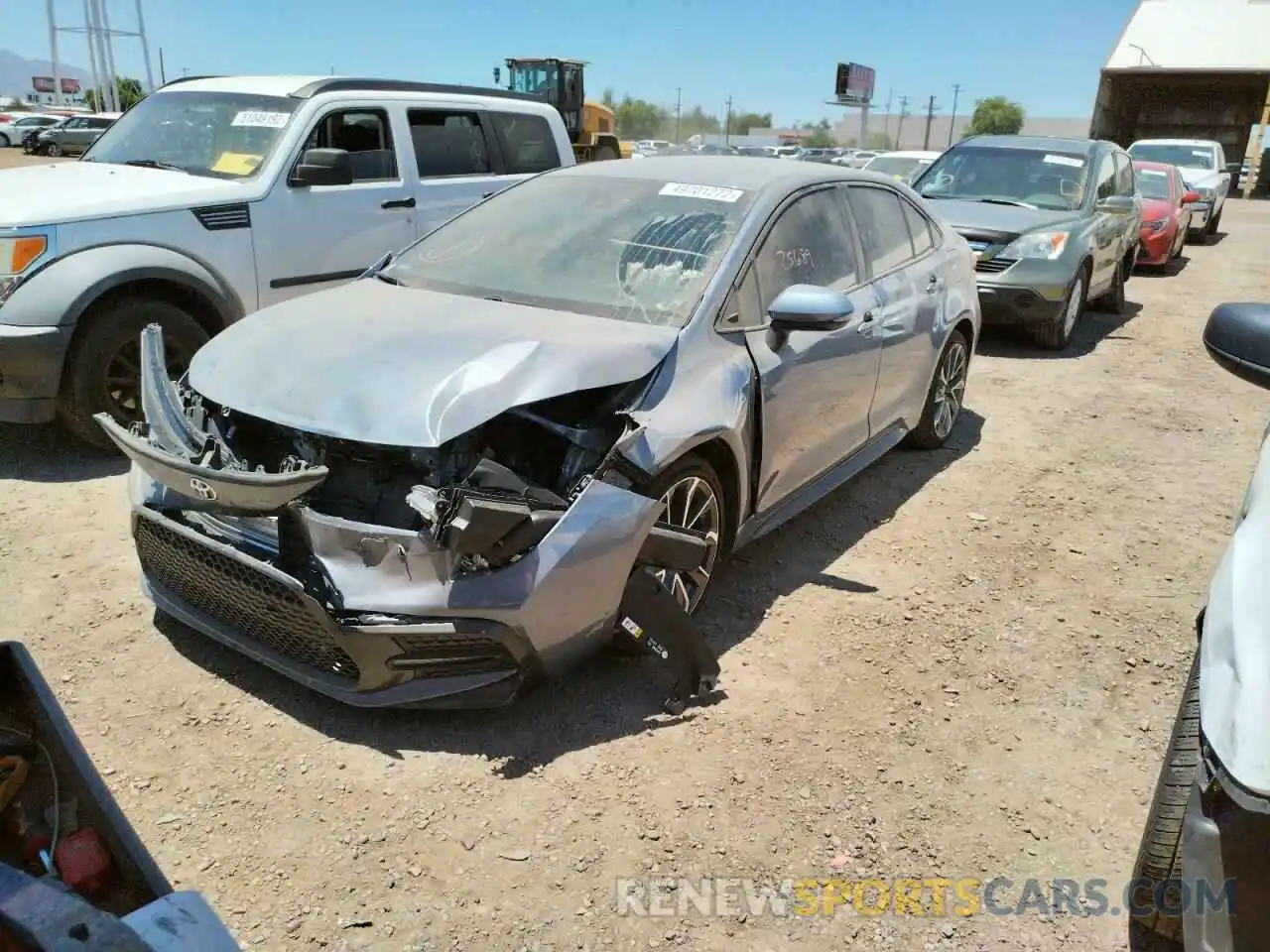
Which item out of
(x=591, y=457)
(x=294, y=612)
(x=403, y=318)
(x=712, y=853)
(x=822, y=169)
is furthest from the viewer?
(x=822, y=169)

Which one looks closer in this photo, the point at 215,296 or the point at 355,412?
the point at 355,412

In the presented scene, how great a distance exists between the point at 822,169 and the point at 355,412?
2.70 meters

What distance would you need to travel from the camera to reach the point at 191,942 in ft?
4.23

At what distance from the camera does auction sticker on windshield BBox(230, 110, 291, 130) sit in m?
5.94

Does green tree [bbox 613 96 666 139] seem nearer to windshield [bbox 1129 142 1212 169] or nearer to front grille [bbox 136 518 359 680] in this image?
windshield [bbox 1129 142 1212 169]

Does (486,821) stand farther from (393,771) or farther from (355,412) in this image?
(355,412)

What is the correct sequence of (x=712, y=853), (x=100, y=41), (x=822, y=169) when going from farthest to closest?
(x=100, y=41), (x=822, y=169), (x=712, y=853)

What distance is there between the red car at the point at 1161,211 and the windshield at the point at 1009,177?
3.90m

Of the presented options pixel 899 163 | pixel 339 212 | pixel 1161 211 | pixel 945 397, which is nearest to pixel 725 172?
pixel 945 397

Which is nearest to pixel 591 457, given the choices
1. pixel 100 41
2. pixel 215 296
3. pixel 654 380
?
pixel 654 380

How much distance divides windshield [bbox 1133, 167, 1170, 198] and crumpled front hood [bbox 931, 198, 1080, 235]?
532 centimetres

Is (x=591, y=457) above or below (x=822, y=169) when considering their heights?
below

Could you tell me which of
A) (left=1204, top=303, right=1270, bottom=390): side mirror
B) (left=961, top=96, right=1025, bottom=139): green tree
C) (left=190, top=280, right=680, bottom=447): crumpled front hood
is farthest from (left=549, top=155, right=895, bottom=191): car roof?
(left=961, top=96, right=1025, bottom=139): green tree

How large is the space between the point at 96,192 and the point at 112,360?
1.00 meters
